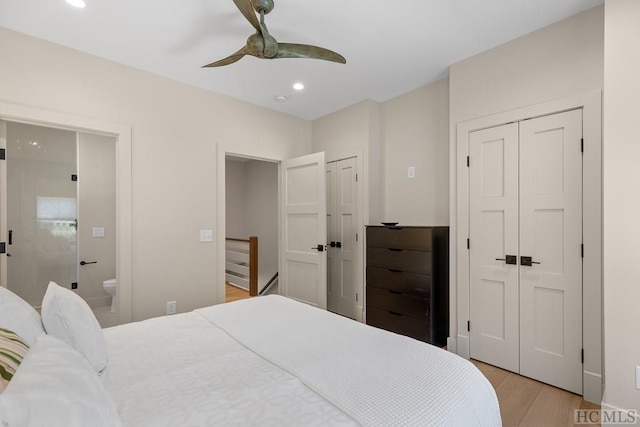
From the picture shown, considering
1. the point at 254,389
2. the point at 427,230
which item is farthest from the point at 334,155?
the point at 254,389

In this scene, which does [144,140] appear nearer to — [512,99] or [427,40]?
[427,40]

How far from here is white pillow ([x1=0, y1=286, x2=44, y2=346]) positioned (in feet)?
3.52

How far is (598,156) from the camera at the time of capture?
1970mm

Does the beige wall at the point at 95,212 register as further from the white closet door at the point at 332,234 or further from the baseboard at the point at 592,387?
the baseboard at the point at 592,387

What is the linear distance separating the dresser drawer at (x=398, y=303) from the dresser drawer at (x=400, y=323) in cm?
4

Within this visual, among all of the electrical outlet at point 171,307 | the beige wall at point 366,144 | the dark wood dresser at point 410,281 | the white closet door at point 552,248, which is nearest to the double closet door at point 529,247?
the white closet door at point 552,248

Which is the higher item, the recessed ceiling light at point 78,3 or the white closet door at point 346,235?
the recessed ceiling light at point 78,3

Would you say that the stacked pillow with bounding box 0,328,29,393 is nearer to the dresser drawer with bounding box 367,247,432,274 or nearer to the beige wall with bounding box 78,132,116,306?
the dresser drawer with bounding box 367,247,432,274

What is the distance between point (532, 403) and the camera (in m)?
1.97

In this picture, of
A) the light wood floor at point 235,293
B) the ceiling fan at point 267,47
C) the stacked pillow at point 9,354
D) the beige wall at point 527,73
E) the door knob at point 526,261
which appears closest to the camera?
the stacked pillow at point 9,354

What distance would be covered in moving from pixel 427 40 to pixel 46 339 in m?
2.82

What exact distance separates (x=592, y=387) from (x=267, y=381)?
2.22m

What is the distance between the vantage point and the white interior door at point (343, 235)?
367 centimetres

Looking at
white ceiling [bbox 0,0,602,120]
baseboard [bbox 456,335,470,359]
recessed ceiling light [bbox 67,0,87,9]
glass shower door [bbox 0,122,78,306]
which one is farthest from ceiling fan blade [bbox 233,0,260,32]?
glass shower door [bbox 0,122,78,306]
